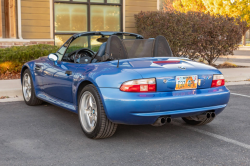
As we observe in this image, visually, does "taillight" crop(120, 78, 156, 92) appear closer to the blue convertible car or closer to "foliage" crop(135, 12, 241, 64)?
the blue convertible car

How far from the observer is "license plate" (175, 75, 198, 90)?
4.28m

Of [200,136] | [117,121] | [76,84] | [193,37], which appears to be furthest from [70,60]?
[193,37]

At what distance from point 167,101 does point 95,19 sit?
34.1ft

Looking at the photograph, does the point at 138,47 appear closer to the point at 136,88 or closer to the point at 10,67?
the point at 136,88

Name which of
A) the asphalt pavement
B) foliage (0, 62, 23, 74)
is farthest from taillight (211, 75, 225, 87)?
foliage (0, 62, 23, 74)

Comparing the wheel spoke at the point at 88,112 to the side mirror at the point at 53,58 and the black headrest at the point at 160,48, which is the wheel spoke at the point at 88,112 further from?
the black headrest at the point at 160,48

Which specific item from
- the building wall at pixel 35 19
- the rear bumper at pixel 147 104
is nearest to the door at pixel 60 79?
the rear bumper at pixel 147 104

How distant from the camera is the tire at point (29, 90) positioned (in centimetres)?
655

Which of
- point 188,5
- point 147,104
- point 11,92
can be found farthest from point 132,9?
point 188,5

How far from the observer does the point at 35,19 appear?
12727mm

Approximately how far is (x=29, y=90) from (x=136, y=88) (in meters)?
3.35

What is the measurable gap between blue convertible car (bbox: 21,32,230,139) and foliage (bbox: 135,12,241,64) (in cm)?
706

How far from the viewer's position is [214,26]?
12.9 meters

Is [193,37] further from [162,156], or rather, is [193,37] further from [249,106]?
[162,156]
